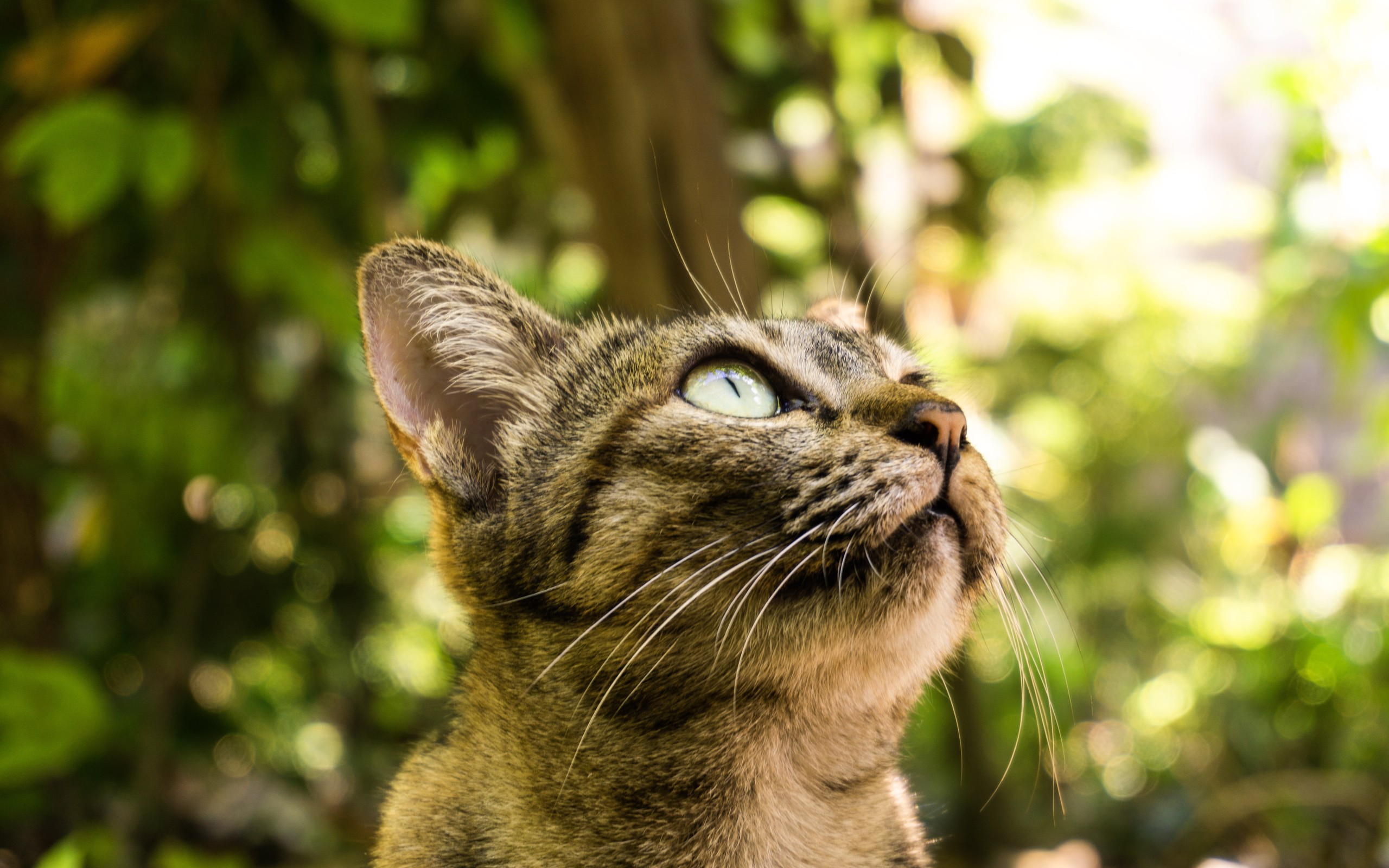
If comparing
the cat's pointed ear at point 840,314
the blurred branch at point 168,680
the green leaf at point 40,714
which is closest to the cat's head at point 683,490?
the cat's pointed ear at point 840,314

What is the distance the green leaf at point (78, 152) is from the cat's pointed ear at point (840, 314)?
1.53 m

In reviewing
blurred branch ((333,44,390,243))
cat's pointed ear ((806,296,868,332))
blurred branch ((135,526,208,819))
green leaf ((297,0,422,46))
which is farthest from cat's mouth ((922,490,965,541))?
blurred branch ((135,526,208,819))

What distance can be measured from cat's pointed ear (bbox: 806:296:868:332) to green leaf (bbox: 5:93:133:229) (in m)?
1.53

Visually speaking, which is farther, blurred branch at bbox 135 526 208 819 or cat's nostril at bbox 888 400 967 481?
blurred branch at bbox 135 526 208 819

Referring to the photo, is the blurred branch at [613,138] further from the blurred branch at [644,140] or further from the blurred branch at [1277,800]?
the blurred branch at [1277,800]

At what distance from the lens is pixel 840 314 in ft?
6.90

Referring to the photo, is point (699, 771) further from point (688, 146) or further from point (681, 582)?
point (688, 146)

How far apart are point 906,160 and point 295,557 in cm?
312

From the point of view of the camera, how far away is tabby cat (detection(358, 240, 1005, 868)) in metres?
1.36

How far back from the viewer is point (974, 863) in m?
4.46

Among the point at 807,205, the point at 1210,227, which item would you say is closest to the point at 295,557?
the point at 807,205

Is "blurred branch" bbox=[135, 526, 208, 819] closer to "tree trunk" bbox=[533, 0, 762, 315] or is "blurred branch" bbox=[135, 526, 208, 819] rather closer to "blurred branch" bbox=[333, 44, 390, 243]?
"blurred branch" bbox=[333, 44, 390, 243]

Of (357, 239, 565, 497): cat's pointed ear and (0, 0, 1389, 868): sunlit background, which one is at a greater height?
(0, 0, 1389, 868): sunlit background

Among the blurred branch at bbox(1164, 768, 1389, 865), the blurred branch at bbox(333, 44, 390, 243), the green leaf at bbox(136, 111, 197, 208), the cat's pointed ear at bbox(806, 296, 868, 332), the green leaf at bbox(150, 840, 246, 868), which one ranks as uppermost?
the blurred branch at bbox(333, 44, 390, 243)
